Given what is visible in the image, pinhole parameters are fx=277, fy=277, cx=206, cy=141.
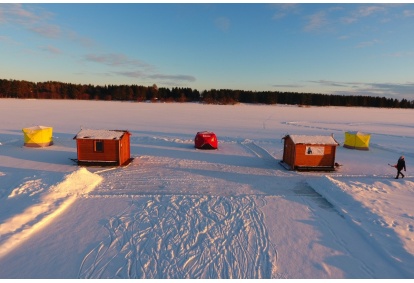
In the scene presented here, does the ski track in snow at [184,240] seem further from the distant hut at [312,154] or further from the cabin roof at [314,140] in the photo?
the cabin roof at [314,140]

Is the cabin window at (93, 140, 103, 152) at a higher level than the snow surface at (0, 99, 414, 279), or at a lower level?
higher

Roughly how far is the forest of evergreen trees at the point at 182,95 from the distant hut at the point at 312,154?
301 ft

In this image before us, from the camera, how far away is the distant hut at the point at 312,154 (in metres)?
14.9

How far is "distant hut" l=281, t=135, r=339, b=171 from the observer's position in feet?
48.8

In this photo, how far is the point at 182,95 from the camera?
112 m

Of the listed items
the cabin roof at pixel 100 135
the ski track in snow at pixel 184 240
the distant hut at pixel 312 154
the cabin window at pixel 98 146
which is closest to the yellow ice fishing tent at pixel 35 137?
the cabin roof at pixel 100 135

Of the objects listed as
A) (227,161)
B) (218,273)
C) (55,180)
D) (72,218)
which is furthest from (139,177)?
(218,273)

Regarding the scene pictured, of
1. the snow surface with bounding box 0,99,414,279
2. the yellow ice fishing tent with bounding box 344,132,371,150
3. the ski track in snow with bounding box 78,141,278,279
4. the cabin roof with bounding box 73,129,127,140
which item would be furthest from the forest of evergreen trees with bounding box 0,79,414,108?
the ski track in snow with bounding box 78,141,278,279

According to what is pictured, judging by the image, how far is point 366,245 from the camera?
744 centimetres

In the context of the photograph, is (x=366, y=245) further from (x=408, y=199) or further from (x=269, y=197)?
(x=408, y=199)

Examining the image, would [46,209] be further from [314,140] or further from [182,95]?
[182,95]

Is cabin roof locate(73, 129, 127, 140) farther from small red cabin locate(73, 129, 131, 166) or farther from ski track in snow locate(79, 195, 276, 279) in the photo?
ski track in snow locate(79, 195, 276, 279)

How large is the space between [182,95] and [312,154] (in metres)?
101

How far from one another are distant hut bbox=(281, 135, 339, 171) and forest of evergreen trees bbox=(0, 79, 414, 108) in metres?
91.9
